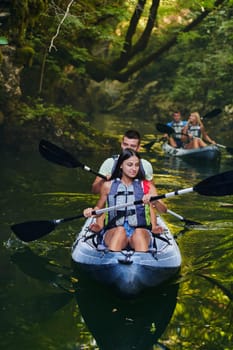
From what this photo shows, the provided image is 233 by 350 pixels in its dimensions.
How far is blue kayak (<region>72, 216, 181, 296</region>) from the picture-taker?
16.5 feet

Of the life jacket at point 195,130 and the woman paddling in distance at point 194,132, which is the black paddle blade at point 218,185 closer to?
the woman paddling in distance at point 194,132

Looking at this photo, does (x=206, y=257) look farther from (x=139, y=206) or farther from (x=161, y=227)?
(x=139, y=206)

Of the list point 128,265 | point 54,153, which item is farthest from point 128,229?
point 54,153

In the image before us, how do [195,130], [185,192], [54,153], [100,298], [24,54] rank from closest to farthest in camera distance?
1. [100,298]
2. [185,192]
3. [54,153]
4. [24,54]
5. [195,130]

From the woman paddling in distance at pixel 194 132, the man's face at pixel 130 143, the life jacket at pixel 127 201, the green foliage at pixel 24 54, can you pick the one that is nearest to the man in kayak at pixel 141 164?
the man's face at pixel 130 143

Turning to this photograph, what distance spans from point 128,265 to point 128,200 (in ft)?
2.56

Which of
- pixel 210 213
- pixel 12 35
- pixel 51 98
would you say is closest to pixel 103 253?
pixel 210 213

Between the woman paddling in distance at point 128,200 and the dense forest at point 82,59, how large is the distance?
81.0 inches

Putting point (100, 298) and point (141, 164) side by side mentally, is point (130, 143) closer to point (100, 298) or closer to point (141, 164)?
point (141, 164)

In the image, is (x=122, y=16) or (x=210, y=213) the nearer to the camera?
(x=210, y=213)

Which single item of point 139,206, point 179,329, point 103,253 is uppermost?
point 139,206

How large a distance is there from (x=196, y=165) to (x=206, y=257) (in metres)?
7.38

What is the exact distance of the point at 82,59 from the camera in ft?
46.3

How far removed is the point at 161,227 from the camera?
19.4 feet
